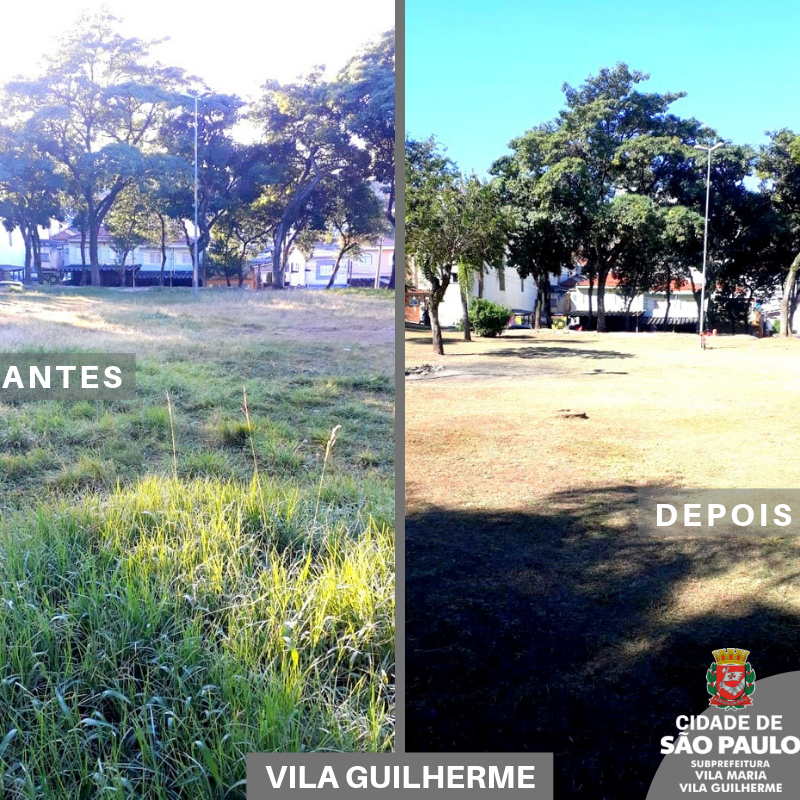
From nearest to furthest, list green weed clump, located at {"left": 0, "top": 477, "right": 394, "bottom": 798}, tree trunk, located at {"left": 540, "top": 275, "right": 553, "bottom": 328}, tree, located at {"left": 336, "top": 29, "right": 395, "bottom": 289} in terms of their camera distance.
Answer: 1. green weed clump, located at {"left": 0, "top": 477, "right": 394, "bottom": 798}
2. tree, located at {"left": 336, "top": 29, "right": 395, "bottom": 289}
3. tree trunk, located at {"left": 540, "top": 275, "right": 553, "bottom": 328}

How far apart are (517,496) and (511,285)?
732mm

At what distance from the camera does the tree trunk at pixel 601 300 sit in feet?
8.23

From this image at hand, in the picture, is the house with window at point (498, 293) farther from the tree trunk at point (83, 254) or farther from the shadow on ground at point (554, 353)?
the tree trunk at point (83, 254)

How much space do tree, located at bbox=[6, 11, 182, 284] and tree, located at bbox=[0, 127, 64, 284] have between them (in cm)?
4

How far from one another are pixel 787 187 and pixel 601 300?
2.16 ft

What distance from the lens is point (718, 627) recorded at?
213 centimetres

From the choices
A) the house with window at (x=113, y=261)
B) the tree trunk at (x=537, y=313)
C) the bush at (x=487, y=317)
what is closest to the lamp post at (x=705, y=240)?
the tree trunk at (x=537, y=313)

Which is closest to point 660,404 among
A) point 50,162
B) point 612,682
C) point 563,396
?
point 563,396

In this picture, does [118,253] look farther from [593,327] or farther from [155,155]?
[593,327]

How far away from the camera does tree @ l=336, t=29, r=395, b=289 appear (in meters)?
2.24

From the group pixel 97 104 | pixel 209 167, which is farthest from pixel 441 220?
pixel 97 104

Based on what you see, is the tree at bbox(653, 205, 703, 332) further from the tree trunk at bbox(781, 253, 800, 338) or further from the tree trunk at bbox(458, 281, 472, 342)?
the tree trunk at bbox(458, 281, 472, 342)

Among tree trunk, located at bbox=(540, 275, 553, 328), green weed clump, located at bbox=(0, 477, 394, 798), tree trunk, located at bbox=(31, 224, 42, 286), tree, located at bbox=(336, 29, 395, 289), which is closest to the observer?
green weed clump, located at bbox=(0, 477, 394, 798)

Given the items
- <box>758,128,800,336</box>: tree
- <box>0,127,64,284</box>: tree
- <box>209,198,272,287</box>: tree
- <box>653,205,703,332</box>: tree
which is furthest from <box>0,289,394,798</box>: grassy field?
<box>758,128,800,336</box>: tree
